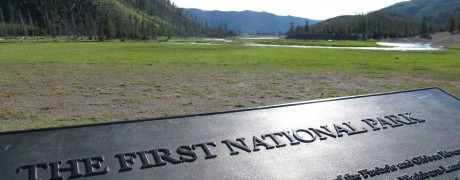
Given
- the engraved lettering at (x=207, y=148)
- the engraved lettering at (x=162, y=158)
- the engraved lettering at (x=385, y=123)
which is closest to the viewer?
the engraved lettering at (x=162, y=158)

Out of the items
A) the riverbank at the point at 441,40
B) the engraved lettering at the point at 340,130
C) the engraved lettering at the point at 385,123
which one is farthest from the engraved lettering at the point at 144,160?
the riverbank at the point at 441,40

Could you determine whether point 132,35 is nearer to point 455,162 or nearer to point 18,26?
point 18,26

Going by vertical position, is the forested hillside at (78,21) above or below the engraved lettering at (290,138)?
above

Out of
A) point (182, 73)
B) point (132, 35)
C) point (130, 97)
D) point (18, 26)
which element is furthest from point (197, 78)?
point (18, 26)

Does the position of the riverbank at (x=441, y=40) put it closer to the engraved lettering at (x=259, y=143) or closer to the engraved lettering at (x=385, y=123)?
the engraved lettering at (x=385, y=123)

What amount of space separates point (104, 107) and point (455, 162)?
29.7 ft

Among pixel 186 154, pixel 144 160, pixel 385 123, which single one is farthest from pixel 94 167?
pixel 385 123

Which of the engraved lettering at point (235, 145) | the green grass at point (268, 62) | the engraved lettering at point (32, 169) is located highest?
the engraved lettering at point (32, 169)

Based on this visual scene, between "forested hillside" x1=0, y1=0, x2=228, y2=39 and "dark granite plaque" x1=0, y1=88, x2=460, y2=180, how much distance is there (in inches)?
3850

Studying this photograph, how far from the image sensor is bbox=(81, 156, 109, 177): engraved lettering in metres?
3.56

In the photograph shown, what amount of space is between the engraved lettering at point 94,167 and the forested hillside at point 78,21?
9836 cm

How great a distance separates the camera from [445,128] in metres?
5.48

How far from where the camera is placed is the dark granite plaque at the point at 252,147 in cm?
370

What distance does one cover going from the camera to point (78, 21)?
14488cm
